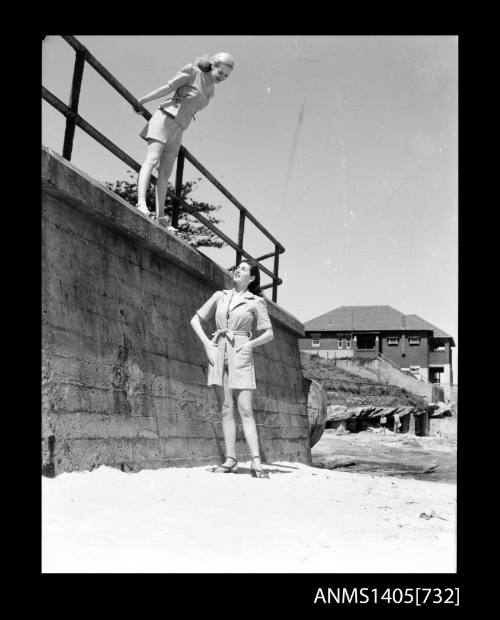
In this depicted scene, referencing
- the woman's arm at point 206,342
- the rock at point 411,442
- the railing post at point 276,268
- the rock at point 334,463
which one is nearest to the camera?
the woman's arm at point 206,342

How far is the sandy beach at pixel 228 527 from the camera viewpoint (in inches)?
124

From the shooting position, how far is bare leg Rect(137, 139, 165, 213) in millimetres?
6801

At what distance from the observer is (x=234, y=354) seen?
614 cm

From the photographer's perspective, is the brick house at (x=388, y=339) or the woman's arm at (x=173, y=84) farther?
the brick house at (x=388, y=339)

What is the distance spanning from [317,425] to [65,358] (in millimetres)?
7749

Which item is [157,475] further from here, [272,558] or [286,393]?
[286,393]

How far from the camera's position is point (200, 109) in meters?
7.09

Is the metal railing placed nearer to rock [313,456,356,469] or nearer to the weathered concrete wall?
the weathered concrete wall

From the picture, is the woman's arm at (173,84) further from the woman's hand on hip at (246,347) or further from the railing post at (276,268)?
the railing post at (276,268)

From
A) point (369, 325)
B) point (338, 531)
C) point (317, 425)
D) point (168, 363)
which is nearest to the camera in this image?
point (338, 531)

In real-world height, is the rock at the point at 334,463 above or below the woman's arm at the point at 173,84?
below

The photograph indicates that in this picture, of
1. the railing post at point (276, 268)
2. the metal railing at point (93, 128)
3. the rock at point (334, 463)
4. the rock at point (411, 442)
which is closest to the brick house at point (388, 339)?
the rock at point (411, 442)

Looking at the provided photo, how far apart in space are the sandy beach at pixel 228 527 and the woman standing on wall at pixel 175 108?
285cm

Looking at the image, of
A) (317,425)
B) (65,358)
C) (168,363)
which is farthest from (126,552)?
(317,425)
